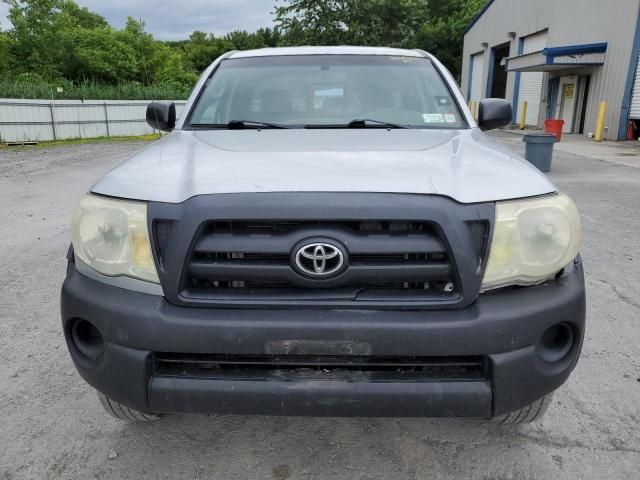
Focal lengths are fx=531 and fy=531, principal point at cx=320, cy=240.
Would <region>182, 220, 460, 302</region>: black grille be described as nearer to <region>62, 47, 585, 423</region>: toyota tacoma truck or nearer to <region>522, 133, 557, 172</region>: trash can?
<region>62, 47, 585, 423</region>: toyota tacoma truck

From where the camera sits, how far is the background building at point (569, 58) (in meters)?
18.2

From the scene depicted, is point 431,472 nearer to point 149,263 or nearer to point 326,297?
point 326,297

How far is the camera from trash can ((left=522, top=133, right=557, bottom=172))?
1020 cm

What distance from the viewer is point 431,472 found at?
2.15 m

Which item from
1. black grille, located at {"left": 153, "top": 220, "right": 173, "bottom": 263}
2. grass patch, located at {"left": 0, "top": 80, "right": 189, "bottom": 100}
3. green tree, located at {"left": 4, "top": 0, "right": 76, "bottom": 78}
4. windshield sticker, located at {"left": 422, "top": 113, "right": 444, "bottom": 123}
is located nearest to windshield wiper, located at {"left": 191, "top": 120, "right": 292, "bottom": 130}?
windshield sticker, located at {"left": 422, "top": 113, "right": 444, "bottom": 123}

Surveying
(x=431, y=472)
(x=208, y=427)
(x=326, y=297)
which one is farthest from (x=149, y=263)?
(x=431, y=472)

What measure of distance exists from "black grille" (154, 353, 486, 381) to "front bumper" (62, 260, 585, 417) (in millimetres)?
16

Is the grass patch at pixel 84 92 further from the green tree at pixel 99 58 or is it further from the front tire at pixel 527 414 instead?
the front tire at pixel 527 414

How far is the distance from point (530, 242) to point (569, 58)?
2308 centimetres

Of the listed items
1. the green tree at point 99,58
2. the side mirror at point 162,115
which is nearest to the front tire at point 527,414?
the side mirror at point 162,115

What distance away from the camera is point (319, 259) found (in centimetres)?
170

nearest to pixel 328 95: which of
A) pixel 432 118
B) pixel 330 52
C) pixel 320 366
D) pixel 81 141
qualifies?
pixel 330 52

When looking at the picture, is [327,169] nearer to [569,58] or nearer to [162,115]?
[162,115]

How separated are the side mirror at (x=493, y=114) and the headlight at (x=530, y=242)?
1.55 m
